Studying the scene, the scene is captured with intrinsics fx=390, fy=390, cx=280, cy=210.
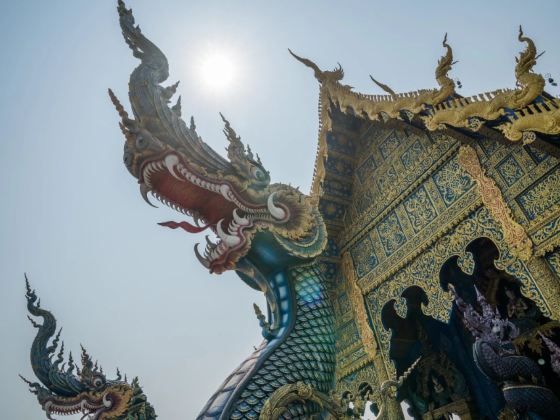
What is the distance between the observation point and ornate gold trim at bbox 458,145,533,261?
3227 millimetres

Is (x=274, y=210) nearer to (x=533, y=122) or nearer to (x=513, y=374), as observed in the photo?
(x=533, y=122)

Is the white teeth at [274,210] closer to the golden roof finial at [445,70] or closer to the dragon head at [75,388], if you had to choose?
the golden roof finial at [445,70]

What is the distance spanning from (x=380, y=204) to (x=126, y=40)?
348 cm

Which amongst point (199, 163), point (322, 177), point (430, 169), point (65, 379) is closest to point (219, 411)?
point (199, 163)

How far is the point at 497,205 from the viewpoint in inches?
138

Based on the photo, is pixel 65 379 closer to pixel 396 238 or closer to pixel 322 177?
pixel 322 177

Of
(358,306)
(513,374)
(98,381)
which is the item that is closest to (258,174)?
(358,306)

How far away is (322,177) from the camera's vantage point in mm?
5547

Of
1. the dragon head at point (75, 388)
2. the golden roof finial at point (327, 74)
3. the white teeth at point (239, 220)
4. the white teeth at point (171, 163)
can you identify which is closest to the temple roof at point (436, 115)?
the golden roof finial at point (327, 74)

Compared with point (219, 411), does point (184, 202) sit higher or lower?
higher

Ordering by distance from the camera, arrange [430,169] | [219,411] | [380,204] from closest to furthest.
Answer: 1. [219,411]
2. [430,169]
3. [380,204]

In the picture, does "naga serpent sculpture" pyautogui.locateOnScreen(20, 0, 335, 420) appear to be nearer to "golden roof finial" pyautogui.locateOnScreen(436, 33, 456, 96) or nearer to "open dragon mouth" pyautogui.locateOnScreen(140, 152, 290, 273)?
"open dragon mouth" pyautogui.locateOnScreen(140, 152, 290, 273)

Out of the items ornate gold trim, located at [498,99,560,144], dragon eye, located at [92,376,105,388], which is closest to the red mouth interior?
ornate gold trim, located at [498,99,560,144]

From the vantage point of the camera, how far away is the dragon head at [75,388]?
506cm
